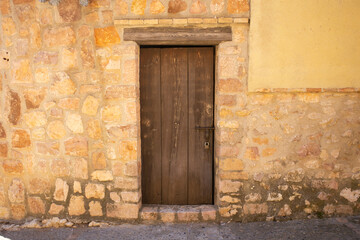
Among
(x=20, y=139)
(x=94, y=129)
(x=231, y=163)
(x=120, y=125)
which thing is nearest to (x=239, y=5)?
(x=231, y=163)

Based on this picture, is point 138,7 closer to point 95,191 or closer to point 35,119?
point 35,119

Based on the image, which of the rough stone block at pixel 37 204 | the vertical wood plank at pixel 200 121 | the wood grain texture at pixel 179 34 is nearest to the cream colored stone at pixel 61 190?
the rough stone block at pixel 37 204

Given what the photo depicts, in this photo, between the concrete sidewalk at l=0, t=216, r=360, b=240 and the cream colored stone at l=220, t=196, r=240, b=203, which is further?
the cream colored stone at l=220, t=196, r=240, b=203

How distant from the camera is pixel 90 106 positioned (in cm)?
291

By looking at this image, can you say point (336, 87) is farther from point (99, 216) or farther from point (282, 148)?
point (99, 216)

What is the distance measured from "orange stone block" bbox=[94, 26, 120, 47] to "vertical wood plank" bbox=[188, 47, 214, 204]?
839mm

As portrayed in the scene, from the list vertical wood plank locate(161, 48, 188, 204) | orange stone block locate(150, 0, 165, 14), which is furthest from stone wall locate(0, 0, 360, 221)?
vertical wood plank locate(161, 48, 188, 204)

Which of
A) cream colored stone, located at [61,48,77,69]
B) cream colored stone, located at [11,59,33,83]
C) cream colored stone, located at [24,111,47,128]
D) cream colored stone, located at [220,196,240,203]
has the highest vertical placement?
cream colored stone, located at [61,48,77,69]

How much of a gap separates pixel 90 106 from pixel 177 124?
996 mm

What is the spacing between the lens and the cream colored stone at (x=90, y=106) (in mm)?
2904

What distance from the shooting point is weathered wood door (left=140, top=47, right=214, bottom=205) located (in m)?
3.08

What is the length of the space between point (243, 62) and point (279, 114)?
2.27 feet

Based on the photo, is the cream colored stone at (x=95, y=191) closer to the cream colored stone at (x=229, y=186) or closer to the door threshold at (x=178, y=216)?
the door threshold at (x=178, y=216)

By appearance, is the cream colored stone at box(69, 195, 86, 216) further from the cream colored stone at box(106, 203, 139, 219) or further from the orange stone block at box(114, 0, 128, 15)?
the orange stone block at box(114, 0, 128, 15)
